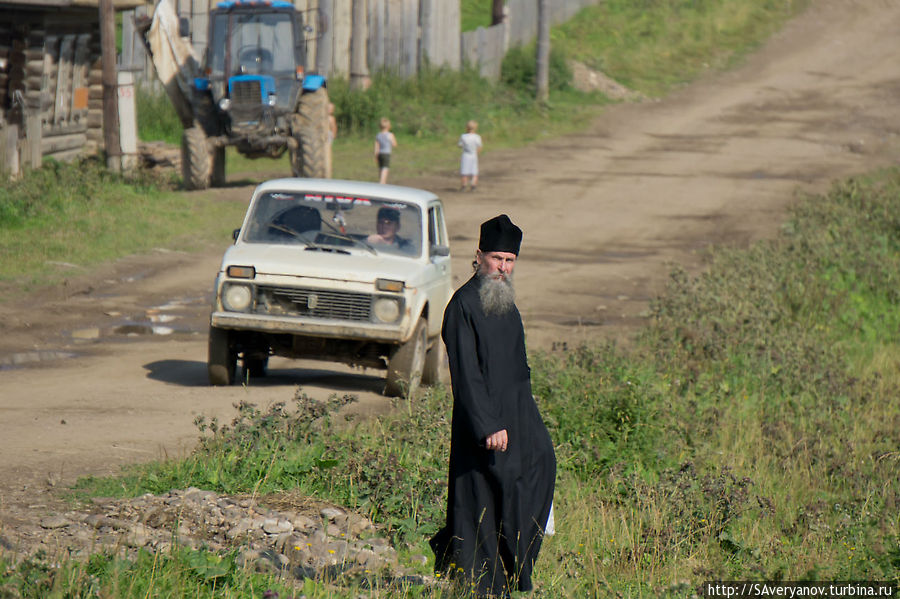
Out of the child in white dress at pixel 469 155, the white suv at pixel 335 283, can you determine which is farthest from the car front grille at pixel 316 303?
the child in white dress at pixel 469 155

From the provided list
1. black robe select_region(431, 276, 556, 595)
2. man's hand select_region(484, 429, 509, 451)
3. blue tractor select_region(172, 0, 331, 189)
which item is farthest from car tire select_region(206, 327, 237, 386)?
blue tractor select_region(172, 0, 331, 189)

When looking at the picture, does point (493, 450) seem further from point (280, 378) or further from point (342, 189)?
point (280, 378)

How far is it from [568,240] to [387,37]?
43.0 feet

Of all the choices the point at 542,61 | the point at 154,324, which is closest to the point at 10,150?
the point at 154,324

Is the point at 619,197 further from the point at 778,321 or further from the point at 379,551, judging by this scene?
the point at 379,551

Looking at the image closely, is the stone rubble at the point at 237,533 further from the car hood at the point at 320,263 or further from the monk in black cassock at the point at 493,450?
the car hood at the point at 320,263

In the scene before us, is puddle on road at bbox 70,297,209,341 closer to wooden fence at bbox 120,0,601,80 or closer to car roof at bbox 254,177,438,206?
car roof at bbox 254,177,438,206

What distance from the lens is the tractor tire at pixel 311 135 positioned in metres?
21.6

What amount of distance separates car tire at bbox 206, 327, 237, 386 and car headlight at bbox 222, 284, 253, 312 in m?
0.31

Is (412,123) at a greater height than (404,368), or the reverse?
(412,123)

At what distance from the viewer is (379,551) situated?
6074mm

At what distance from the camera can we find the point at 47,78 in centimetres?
2139

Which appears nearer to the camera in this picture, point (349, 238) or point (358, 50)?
point (349, 238)

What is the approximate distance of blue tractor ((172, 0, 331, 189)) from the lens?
21.6 metres
